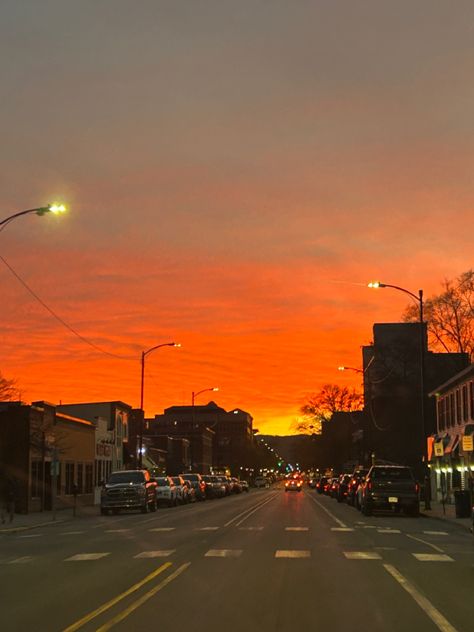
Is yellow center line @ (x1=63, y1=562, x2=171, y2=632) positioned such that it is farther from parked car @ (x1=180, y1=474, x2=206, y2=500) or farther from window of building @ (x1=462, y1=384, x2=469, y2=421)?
parked car @ (x1=180, y1=474, x2=206, y2=500)

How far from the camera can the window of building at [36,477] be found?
4338 cm

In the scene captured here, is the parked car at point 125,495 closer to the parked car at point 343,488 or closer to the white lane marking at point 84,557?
the parked car at point 343,488

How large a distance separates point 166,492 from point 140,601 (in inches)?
1472

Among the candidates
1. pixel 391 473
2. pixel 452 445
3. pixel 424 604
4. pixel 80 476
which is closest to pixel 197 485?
pixel 80 476

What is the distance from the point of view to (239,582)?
12953 mm

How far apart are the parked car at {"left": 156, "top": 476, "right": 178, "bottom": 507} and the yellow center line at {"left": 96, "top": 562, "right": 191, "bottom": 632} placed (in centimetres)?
3331

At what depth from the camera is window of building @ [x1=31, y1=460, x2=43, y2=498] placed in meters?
43.4

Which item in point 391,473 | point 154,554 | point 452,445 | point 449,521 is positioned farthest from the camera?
point 452,445

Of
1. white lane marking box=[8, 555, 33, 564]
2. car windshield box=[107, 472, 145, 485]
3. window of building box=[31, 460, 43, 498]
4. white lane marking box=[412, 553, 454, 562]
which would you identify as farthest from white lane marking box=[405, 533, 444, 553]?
window of building box=[31, 460, 43, 498]

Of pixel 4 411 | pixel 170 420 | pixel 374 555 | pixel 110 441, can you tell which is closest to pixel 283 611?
pixel 374 555

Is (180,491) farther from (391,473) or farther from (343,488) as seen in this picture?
(391,473)

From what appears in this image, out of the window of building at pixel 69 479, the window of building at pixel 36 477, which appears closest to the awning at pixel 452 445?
the window of building at pixel 69 479

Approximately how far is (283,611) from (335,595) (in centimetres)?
155

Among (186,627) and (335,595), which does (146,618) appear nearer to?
(186,627)
